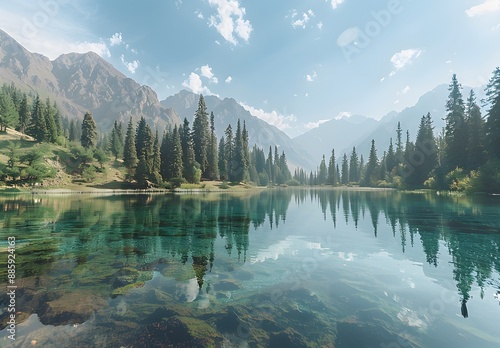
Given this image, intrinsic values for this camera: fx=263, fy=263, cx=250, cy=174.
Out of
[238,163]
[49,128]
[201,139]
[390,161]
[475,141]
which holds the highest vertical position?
[49,128]

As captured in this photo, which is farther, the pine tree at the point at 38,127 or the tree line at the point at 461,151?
the pine tree at the point at 38,127

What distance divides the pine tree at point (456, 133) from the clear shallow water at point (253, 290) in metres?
55.2

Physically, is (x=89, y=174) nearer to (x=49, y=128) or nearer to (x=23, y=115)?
(x=49, y=128)

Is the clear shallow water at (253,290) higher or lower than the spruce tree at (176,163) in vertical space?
lower

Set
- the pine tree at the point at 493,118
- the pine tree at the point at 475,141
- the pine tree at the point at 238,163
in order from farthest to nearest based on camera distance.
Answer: the pine tree at the point at 238,163, the pine tree at the point at 475,141, the pine tree at the point at 493,118

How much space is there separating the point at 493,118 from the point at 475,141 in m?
6.66

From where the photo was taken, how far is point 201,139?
96875 millimetres

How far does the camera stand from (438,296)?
8.88 metres

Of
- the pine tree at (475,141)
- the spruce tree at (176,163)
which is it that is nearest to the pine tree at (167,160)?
the spruce tree at (176,163)

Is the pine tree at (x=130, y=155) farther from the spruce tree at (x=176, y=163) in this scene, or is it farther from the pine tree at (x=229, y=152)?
the pine tree at (x=229, y=152)

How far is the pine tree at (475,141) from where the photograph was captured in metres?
55.1

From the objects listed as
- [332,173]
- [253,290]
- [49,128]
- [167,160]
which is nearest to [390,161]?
[332,173]

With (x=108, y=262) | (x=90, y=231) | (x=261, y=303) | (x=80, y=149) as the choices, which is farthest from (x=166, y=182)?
(x=261, y=303)

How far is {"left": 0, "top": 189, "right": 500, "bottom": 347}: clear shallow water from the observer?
6.42 m
